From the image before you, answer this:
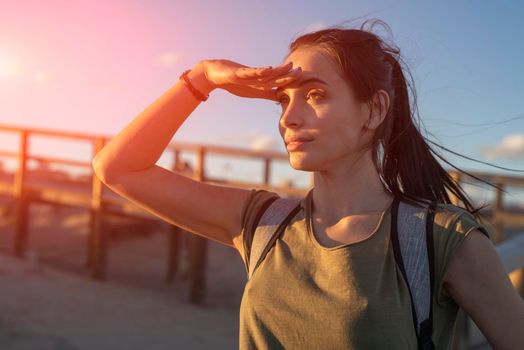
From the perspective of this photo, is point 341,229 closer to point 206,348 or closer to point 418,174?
point 418,174

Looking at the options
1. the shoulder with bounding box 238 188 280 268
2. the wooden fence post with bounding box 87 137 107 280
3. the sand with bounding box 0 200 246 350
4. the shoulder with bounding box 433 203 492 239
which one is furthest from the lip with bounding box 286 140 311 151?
the wooden fence post with bounding box 87 137 107 280

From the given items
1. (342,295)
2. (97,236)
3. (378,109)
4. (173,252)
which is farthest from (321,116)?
(97,236)

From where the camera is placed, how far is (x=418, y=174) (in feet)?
5.24

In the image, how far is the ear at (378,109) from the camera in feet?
5.08

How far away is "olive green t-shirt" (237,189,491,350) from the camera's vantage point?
1305mm

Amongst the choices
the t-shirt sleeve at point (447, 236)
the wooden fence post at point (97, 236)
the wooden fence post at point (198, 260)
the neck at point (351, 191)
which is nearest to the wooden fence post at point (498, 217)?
the wooden fence post at point (198, 260)

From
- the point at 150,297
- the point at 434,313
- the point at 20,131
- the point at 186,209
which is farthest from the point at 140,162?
the point at 20,131

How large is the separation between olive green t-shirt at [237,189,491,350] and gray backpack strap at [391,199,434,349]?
0.6 inches

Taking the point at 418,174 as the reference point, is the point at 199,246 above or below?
below

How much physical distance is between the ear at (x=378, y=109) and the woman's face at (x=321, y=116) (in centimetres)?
2

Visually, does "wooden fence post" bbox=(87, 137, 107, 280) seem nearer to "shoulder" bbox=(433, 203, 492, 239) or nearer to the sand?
the sand

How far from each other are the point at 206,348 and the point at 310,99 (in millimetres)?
3738

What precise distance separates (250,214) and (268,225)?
0.26 ft

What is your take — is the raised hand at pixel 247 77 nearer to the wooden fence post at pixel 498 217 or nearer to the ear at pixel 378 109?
the ear at pixel 378 109
